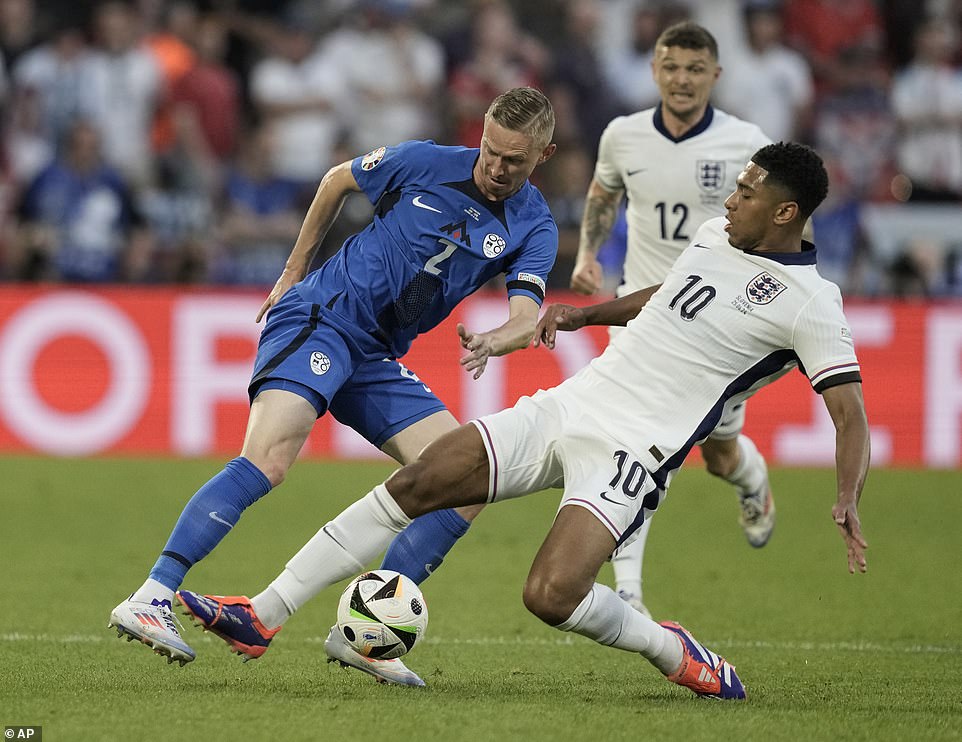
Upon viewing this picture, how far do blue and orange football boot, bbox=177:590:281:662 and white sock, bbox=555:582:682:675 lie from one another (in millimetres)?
1010

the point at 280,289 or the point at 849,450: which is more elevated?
the point at 280,289

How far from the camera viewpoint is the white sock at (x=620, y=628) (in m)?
4.84

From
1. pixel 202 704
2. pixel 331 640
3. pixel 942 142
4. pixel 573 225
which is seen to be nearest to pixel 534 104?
pixel 331 640

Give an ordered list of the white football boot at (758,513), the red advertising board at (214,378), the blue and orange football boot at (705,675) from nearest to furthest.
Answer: the blue and orange football boot at (705,675) → the white football boot at (758,513) → the red advertising board at (214,378)

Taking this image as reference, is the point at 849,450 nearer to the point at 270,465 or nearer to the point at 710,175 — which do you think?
the point at 270,465

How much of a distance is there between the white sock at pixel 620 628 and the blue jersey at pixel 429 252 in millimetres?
1284

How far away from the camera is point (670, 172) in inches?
278

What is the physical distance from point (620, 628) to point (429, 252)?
1.67 m

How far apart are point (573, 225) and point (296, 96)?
11.4 ft

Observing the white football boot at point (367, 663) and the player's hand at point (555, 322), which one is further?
the player's hand at point (555, 322)

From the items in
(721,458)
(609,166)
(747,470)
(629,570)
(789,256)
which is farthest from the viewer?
(747,470)

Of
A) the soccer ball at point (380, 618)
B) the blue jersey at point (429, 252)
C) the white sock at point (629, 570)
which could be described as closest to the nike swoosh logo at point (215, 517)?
the soccer ball at point (380, 618)

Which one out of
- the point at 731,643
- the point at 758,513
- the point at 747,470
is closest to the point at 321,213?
the point at 731,643

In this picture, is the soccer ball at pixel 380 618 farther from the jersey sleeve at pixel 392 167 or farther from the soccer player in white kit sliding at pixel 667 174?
the soccer player in white kit sliding at pixel 667 174
